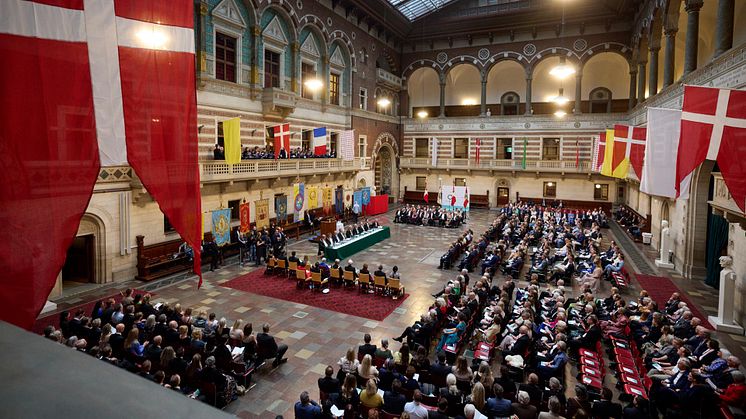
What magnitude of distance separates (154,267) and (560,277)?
15918mm

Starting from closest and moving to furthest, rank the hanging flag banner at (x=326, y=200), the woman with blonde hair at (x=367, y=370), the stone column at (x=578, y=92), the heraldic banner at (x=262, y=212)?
the woman with blonde hair at (x=367, y=370) < the heraldic banner at (x=262, y=212) < the hanging flag banner at (x=326, y=200) < the stone column at (x=578, y=92)

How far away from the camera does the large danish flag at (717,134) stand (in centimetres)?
740

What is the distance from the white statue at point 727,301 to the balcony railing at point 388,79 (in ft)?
95.4

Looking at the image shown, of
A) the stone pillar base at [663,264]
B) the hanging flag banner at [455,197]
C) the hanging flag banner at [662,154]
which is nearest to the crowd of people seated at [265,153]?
the hanging flag banner at [455,197]

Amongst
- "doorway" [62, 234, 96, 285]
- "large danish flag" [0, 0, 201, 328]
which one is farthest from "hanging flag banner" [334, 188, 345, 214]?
"large danish flag" [0, 0, 201, 328]

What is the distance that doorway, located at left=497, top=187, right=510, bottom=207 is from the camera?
38094 millimetres

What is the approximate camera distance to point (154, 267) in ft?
54.3

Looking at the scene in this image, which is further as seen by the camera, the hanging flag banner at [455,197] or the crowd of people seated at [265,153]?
the hanging flag banner at [455,197]

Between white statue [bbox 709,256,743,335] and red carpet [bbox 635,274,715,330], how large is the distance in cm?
78

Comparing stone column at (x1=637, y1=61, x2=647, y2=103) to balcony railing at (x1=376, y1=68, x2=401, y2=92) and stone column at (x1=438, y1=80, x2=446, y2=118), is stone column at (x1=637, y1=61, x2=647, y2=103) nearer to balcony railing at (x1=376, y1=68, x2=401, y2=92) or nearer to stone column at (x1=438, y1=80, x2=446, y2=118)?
stone column at (x1=438, y1=80, x2=446, y2=118)

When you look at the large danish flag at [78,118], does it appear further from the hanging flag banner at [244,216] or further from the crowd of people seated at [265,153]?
the crowd of people seated at [265,153]

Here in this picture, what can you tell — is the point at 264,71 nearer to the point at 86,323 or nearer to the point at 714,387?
the point at 86,323

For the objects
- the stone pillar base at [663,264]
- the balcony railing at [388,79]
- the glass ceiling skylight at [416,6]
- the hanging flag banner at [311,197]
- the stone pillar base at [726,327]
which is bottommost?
the stone pillar base at [726,327]

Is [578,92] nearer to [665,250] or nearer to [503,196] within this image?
[503,196]
